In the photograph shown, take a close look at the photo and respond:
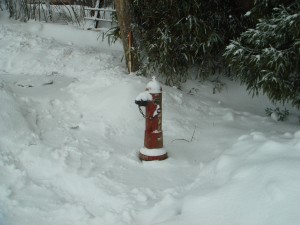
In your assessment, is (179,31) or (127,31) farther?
(179,31)

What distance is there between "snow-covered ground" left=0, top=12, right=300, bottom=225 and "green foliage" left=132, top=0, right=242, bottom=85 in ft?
1.38

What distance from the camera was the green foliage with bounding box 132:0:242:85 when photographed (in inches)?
207

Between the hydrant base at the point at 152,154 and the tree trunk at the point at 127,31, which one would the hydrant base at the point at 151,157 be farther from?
the tree trunk at the point at 127,31

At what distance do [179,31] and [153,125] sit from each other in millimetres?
2285

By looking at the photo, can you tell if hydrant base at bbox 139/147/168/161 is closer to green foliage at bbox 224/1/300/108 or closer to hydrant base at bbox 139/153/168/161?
hydrant base at bbox 139/153/168/161

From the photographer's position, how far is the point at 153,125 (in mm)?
3605

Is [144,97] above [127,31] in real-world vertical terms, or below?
below

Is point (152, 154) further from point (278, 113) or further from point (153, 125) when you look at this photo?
point (278, 113)

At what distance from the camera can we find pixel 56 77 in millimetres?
5348

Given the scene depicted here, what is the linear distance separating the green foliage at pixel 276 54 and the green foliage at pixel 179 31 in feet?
3.40

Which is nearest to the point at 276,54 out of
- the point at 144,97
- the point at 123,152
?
the point at 144,97

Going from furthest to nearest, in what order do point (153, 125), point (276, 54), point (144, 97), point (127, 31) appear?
point (127, 31) < point (276, 54) < point (153, 125) < point (144, 97)

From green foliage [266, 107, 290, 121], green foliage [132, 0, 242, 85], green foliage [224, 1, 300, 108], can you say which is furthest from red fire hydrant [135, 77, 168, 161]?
→ green foliage [266, 107, 290, 121]

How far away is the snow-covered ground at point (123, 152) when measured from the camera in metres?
2.54
